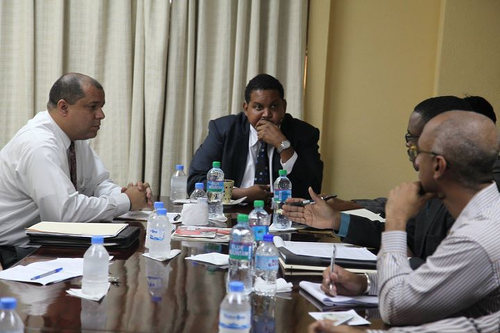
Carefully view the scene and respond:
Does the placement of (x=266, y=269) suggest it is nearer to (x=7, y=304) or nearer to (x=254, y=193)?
(x=7, y=304)

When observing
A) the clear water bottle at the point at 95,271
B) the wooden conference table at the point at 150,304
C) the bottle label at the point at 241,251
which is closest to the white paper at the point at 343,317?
the wooden conference table at the point at 150,304

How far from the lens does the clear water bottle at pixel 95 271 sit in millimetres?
1726

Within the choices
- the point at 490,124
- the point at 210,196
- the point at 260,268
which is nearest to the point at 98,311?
the point at 260,268

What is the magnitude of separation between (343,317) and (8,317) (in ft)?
2.79

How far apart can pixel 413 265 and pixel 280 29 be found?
2651 mm

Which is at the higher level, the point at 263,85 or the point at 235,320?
the point at 263,85

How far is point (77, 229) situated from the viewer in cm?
235

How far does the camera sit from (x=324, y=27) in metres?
4.23

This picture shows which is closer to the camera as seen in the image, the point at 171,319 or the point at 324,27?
the point at 171,319

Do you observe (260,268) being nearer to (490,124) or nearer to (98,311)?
(98,311)

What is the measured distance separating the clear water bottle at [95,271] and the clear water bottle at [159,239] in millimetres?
328

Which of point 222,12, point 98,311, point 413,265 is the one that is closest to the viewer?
point 98,311

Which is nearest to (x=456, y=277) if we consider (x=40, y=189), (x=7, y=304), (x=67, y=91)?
(x=7, y=304)

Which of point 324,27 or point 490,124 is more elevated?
point 324,27
